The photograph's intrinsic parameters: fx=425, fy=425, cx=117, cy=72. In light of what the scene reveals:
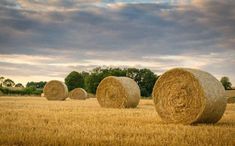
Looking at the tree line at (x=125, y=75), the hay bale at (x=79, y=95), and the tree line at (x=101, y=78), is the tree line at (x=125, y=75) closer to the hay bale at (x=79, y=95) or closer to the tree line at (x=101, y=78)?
the tree line at (x=101, y=78)

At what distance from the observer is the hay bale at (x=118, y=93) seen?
22.0 meters

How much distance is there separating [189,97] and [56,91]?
2232cm

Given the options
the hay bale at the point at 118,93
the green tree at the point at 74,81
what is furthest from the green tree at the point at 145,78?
the hay bale at the point at 118,93

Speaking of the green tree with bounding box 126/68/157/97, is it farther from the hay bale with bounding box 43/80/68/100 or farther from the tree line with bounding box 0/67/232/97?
the hay bale with bounding box 43/80/68/100

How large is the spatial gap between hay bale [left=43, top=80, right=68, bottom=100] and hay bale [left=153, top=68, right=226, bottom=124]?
20.3m

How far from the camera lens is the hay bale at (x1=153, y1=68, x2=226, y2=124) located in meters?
12.8

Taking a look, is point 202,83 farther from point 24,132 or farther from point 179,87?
point 24,132

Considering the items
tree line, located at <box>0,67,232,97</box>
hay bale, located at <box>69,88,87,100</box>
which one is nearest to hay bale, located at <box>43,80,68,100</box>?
hay bale, located at <box>69,88,87,100</box>

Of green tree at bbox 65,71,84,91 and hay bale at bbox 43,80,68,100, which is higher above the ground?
green tree at bbox 65,71,84,91

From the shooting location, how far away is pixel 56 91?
3456 centimetres

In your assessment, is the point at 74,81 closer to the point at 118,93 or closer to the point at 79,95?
the point at 79,95

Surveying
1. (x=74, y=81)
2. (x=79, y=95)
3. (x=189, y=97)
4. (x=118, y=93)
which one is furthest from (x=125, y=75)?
(x=189, y=97)

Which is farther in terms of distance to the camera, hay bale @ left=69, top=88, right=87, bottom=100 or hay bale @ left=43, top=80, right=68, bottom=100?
hay bale @ left=69, top=88, right=87, bottom=100

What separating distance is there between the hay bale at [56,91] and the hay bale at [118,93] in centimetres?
1140
